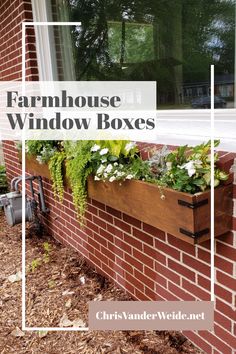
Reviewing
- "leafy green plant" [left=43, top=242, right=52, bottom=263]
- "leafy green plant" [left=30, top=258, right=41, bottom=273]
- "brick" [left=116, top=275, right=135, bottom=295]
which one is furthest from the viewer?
"leafy green plant" [left=43, top=242, right=52, bottom=263]

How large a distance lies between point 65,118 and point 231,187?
5.29ft

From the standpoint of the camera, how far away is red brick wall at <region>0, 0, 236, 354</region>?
1485 millimetres

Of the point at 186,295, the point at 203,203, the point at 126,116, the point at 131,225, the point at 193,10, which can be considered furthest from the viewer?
the point at 126,116

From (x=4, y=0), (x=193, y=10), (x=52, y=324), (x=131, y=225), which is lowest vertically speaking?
(x=52, y=324)

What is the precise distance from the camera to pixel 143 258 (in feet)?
6.49

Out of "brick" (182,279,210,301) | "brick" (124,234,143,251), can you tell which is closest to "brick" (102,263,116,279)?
"brick" (124,234,143,251)

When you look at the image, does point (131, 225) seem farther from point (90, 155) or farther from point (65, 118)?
point (65, 118)

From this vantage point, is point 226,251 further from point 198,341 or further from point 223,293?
point 198,341

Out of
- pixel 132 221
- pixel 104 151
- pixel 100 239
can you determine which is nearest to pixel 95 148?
pixel 104 151

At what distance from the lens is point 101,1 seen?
2.28 m

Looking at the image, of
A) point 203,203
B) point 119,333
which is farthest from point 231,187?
point 119,333

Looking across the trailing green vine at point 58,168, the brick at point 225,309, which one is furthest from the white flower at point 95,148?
the brick at point 225,309

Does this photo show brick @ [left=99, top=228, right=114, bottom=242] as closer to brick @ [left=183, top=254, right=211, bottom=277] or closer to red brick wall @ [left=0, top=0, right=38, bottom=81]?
brick @ [left=183, top=254, right=211, bottom=277]

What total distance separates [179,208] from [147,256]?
2.29ft
